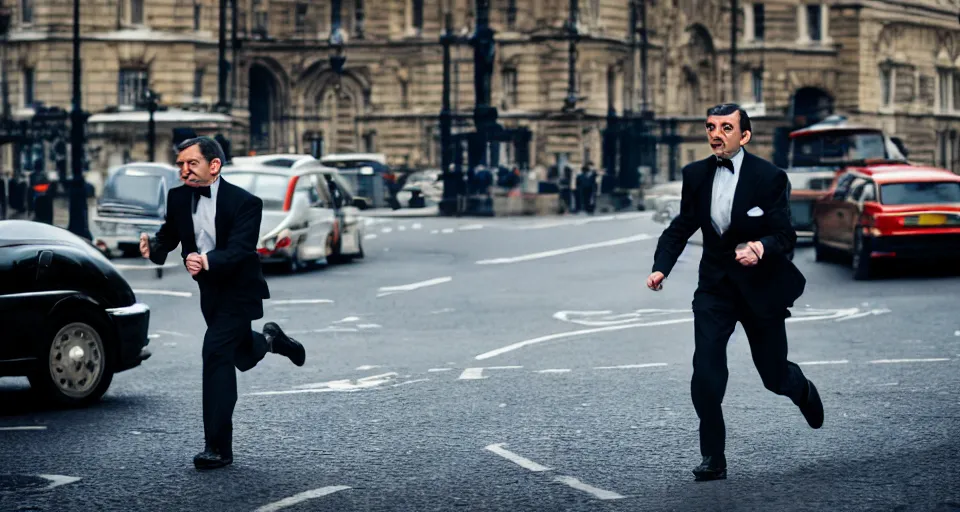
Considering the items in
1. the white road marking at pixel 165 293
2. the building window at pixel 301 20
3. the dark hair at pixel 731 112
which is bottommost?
the white road marking at pixel 165 293

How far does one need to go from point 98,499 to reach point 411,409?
3.22 metres

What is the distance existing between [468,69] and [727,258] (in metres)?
68.3

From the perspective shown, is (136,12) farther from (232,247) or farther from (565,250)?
(232,247)

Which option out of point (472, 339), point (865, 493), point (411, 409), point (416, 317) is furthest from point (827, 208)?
→ point (865, 493)

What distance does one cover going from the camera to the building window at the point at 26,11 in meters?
71.9

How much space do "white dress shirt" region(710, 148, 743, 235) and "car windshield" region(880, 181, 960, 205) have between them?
1473 centimetres

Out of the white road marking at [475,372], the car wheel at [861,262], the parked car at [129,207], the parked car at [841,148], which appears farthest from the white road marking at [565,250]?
the white road marking at [475,372]

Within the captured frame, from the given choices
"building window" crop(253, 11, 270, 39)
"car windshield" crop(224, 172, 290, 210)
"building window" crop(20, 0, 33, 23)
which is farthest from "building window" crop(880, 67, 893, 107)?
"car windshield" crop(224, 172, 290, 210)

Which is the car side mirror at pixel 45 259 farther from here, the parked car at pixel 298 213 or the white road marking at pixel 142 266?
the white road marking at pixel 142 266

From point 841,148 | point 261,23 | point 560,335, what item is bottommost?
point 560,335

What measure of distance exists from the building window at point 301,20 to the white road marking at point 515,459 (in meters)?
73.4

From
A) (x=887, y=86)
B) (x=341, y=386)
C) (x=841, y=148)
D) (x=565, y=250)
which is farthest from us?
(x=887, y=86)

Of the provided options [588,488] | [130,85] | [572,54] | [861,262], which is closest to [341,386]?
[588,488]

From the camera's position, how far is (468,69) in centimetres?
7631
